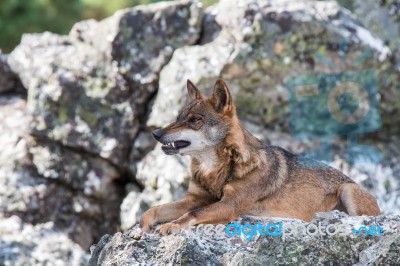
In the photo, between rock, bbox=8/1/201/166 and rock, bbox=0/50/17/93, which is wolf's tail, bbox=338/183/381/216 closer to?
rock, bbox=8/1/201/166

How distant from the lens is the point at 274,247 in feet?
18.3

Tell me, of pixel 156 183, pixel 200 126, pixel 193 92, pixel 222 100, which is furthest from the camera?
pixel 156 183

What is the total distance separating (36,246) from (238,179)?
499cm

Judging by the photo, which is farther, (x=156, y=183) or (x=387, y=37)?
(x=387, y=37)

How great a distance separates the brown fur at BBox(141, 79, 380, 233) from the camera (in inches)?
281

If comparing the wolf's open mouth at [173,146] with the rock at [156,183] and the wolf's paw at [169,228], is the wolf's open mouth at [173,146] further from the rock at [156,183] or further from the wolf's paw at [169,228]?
the rock at [156,183]

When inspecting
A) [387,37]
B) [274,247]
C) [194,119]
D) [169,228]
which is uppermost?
[194,119]

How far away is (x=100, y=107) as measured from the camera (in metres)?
12.0

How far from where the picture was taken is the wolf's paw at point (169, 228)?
6.34 meters

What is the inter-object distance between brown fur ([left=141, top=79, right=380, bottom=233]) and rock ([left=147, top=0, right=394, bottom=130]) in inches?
155

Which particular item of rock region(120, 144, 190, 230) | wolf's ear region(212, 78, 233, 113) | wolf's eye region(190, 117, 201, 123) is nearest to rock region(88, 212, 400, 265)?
wolf's eye region(190, 117, 201, 123)

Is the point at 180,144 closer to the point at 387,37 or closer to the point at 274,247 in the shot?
Answer: the point at 274,247

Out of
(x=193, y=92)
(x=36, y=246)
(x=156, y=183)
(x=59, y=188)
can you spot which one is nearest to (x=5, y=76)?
(x=59, y=188)

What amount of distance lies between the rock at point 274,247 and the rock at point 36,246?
4966 mm
